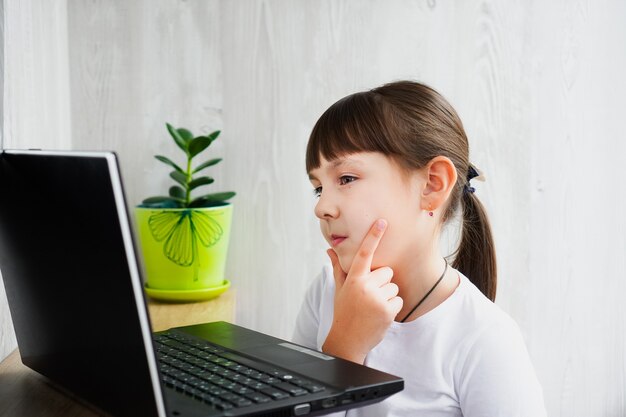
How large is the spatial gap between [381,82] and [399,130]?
69 centimetres

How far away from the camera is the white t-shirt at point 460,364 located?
3.12 feet

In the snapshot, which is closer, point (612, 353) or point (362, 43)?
point (362, 43)

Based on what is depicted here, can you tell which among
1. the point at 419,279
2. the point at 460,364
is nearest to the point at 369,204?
the point at 419,279

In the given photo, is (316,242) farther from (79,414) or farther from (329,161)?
(79,414)

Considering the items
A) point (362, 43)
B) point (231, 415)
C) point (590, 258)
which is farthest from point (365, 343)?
point (590, 258)

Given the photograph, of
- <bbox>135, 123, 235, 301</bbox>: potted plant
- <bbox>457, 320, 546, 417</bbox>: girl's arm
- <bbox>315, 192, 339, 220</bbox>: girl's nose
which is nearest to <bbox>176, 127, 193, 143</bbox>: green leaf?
<bbox>135, 123, 235, 301</bbox>: potted plant

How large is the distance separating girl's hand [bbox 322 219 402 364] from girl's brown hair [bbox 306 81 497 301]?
0.16 metres

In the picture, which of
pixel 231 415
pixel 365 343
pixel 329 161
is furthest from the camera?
pixel 329 161

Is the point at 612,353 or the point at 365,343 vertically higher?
the point at 365,343

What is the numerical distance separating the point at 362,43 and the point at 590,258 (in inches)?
32.7

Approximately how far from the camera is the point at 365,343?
97cm

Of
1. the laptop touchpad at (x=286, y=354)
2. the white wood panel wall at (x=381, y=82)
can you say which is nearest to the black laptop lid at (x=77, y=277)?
the laptop touchpad at (x=286, y=354)

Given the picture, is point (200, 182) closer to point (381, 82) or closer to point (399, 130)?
point (381, 82)

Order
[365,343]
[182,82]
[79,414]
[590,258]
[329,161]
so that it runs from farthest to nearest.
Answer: [590,258] → [182,82] → [329,161] → [365,343] → [79,414]
